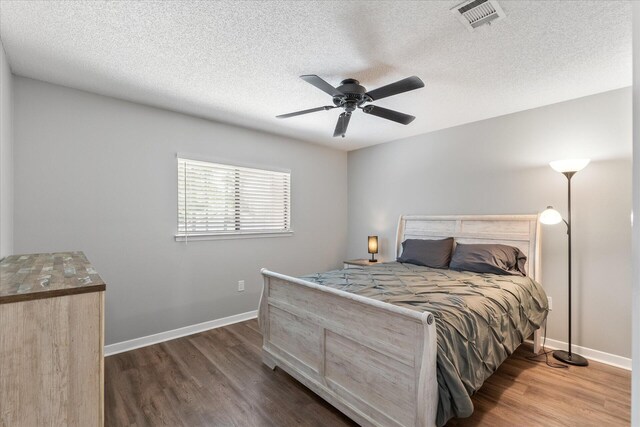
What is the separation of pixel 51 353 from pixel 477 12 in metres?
2.54

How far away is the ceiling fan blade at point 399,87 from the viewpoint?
2004mm

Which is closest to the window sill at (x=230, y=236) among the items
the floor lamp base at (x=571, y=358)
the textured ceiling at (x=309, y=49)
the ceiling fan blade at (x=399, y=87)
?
the textured ceiling at (x=309, y=49)

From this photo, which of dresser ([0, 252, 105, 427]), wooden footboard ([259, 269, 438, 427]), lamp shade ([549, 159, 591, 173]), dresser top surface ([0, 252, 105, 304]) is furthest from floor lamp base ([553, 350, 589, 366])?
dresser top surface ([0, 252, 105, 304])

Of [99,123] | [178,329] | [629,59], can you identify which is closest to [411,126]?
[629,59]

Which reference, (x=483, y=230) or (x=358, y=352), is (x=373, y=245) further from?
(x=358, y=352)

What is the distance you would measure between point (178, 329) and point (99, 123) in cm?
225

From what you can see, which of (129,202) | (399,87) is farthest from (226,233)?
(399,87)

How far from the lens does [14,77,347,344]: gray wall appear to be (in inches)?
101

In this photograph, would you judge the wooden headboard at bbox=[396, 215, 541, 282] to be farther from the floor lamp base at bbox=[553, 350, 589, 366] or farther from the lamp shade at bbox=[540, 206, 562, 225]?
the floor lamp base at bbox=[553, 350, 589, 366]

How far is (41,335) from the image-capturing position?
3.37ft

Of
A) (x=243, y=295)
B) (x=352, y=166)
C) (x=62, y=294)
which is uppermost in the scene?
(x=352, y=166)

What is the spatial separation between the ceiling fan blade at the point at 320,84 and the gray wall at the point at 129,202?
1959 mm

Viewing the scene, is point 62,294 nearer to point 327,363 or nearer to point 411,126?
point 327,363

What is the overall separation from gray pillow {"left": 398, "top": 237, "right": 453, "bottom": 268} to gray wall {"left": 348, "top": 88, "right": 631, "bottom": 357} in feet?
1.74
